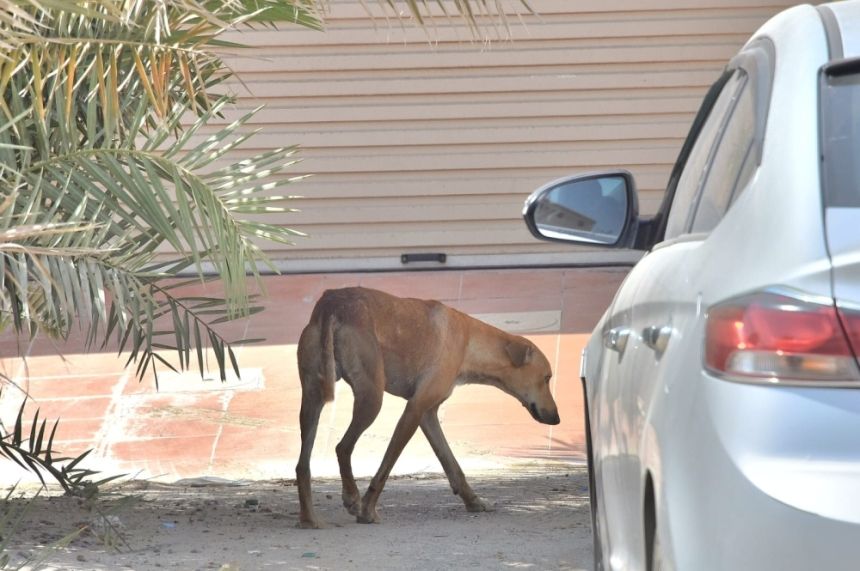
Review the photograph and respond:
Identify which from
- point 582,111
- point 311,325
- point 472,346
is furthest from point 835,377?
point 582,111

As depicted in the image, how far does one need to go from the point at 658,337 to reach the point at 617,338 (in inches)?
26.9

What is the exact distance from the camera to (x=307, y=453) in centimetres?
638

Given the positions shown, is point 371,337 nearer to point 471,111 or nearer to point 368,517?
point 368,517

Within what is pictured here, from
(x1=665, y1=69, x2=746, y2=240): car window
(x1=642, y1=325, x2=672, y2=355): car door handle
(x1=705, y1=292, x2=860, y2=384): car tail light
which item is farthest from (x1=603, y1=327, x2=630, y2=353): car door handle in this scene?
(x1=705, y1=292, x2=860, y2=384): car tail light

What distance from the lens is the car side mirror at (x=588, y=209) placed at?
355 centimetres

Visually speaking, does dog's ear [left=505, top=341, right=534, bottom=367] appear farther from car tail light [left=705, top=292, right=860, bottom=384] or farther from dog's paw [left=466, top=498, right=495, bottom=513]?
car tail light [left=705, top=292, right=860, bottom=384]

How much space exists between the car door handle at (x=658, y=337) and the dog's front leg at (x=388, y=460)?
12.7ft

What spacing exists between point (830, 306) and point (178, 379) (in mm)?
7779

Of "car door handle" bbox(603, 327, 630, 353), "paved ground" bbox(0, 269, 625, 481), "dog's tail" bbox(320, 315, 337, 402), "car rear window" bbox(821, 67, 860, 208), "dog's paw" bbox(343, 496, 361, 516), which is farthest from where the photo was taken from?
"paved ground" bbox(0, 269, 625, 481)

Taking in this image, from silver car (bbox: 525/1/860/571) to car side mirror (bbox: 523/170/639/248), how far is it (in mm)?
704

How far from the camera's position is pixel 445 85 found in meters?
11.6

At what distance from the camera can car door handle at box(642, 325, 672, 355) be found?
98.2 inches

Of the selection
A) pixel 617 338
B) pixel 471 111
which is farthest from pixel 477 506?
pixel 471 111

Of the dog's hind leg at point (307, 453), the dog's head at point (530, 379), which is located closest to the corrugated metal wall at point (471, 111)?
the dog's head at point (530, 379)
